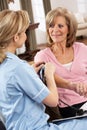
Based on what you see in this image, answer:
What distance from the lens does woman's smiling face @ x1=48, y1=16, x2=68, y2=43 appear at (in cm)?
196

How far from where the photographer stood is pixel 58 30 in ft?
6.48

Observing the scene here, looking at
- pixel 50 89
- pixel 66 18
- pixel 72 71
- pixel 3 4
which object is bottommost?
pixel 3 4

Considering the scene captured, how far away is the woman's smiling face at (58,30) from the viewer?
1958mm

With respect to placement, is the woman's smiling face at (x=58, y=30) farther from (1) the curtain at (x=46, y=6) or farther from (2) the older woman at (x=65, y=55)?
(1) the curtain at (x=46, y=6)

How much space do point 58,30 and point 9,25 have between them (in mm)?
706

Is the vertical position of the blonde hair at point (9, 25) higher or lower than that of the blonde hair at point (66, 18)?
higher

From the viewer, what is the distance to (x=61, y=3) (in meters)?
8.02

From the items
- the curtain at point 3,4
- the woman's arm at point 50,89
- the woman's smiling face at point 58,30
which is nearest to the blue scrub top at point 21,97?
the woman's arm at point 50,89

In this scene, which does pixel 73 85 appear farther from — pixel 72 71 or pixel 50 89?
pixel 50 89

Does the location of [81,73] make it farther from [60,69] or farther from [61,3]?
[61,3]

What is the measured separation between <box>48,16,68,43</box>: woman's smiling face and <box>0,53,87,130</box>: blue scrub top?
70cm

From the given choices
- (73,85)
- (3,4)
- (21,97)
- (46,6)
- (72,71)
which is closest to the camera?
(21,97)

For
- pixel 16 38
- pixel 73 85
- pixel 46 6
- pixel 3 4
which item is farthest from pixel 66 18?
pixel 46 6

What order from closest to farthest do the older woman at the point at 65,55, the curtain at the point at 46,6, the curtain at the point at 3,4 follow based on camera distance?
the older woman at the point at 65,55, the curtain at the point at 3,4, the curtain at the point at 46,6
